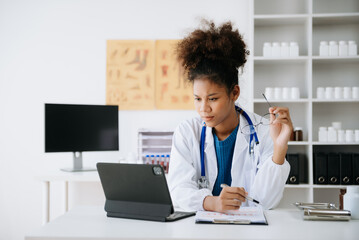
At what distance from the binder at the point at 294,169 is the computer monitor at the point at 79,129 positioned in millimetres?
1442

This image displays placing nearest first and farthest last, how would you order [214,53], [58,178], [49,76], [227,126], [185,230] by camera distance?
[185,230] → [214,53] → [227,126] → [58,178] → [49,76]

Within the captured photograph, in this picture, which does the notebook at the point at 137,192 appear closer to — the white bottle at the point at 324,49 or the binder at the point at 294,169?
the binder at the point at 294,169

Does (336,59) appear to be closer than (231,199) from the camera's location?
No

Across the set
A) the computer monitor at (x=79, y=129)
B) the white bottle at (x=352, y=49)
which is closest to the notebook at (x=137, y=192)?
the computer monitor at (x=79, y=129)

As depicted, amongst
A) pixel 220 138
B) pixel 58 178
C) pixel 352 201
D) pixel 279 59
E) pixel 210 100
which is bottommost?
pixel 58 178

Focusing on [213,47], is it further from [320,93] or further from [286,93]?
[320,93]

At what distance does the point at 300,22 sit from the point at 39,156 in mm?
2614

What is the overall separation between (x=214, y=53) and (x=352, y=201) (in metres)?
0.77

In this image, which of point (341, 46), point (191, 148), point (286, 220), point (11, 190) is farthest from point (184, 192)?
point (11, 190)

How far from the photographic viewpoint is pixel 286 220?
1300mm

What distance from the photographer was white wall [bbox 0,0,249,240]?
138 inches

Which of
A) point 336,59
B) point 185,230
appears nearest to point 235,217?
point 185,230

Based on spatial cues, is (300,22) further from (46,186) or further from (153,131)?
(46,186)

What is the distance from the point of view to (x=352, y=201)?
1349 millimetres
